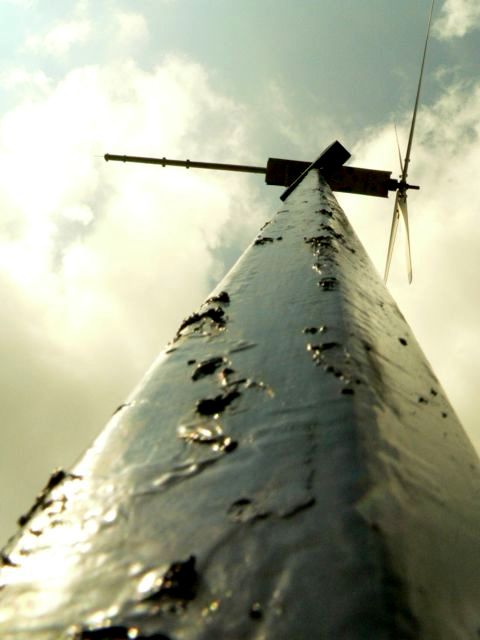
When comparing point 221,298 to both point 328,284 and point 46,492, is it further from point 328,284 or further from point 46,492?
point 46,492

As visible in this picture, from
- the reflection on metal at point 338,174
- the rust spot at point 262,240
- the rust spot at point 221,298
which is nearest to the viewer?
the rust spot at point 221,298

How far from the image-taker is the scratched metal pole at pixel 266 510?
71cm

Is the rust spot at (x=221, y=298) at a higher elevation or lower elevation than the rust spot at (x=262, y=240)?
lower

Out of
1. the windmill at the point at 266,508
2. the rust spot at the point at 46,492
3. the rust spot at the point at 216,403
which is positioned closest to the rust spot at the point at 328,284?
the windmill at the point at 266,508

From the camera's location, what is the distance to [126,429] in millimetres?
1201

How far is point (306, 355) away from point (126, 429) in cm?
49

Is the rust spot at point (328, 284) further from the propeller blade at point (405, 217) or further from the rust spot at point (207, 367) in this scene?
the propeller blade at point (405, 217)

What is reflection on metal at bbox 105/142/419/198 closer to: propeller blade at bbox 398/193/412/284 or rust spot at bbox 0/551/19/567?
propeller blade at bbox 398/193/412/284

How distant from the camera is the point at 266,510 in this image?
867 mm

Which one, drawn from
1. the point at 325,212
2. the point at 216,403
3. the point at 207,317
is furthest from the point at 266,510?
the point at 325,212

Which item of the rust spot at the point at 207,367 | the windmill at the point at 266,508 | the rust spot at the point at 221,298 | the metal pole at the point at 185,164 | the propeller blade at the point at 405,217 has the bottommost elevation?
the windmill at the point at 266,508

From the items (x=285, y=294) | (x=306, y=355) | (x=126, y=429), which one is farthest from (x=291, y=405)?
(x=285, y=294)

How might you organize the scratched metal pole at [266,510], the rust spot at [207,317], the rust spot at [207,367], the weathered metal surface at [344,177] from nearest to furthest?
the scratched metal pole at [266,510], the rust spot at [207,367], the rust spot at [207,317], the weathered metal surface at [344,177]

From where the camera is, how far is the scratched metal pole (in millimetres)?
706
